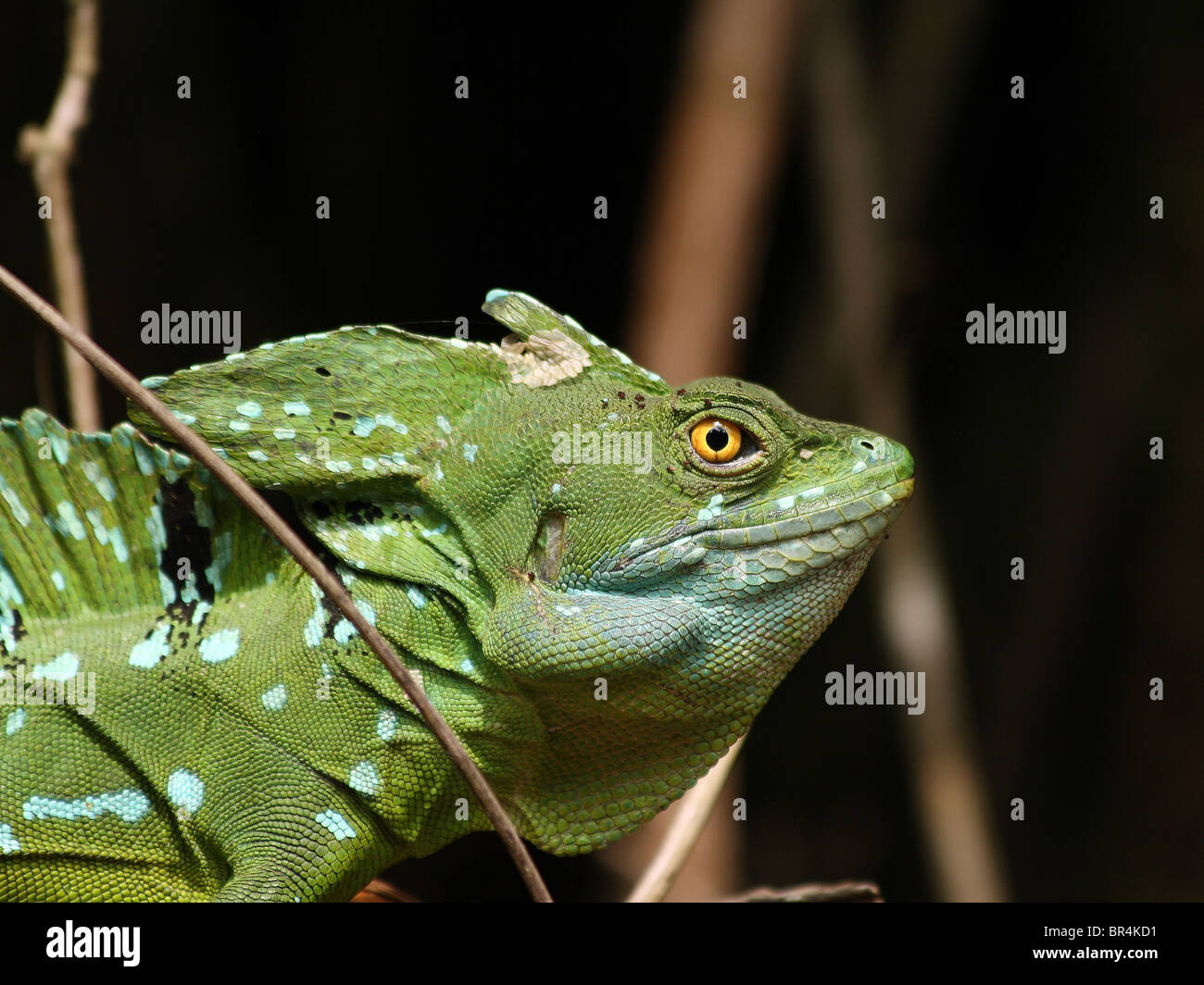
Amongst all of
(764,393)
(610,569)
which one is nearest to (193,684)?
(610,569)

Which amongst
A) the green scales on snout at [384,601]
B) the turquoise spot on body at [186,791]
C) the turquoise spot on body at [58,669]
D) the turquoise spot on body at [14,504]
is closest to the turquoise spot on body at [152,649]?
the green scales on snout at [384,601]

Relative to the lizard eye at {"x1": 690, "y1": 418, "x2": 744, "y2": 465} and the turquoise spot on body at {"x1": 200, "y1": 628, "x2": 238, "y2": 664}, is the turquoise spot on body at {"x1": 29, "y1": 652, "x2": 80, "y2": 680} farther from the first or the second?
the lizard eye at {"x1": 690, "y1": 418, "x2": 744, "y2": 465}

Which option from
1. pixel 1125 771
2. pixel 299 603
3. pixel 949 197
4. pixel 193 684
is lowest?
pixel 1125 771

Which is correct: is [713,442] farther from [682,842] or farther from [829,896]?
[829,896]

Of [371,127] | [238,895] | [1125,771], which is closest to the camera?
[238,895]

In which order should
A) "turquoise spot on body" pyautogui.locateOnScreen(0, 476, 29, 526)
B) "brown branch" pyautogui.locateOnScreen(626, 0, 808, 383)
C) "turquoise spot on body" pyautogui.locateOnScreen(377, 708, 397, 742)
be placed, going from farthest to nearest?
"brown branch" pyautogui.locateOnScreen(626, 0, 808, 383) → "turquoise spot on body" pyautogui.locateOnScreen(0, 476, 29, 526) → "turquoise spot on body" pyautogui.locateOnScreen(377, 708, 397, 742)

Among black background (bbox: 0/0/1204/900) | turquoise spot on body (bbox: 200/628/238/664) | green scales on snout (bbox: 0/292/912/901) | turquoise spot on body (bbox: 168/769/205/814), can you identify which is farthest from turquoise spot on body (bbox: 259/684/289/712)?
black background (bbox: 0/0/1204/900)

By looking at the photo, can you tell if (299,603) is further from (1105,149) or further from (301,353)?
(1105,149)
